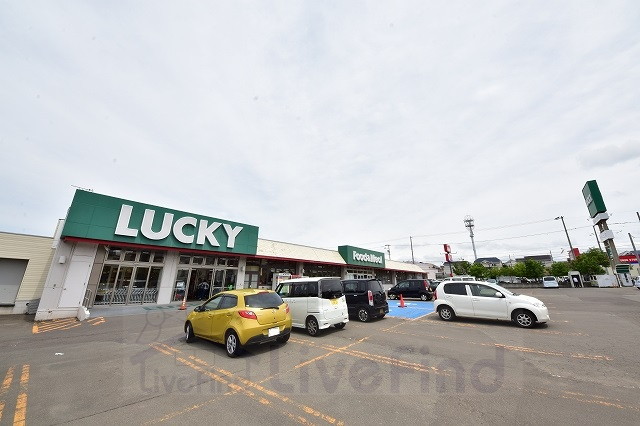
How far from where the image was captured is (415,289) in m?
20.6

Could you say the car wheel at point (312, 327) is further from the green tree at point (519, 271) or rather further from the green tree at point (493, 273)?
the green tree at point (493, 273)

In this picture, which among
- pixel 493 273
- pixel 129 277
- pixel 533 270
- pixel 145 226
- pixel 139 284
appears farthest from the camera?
pixel 493 273

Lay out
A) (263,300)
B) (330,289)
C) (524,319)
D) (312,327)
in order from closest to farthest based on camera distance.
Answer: (263,300) → (312,327) → (330,289) → (524,319)

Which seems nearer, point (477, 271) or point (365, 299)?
point (365, 299)

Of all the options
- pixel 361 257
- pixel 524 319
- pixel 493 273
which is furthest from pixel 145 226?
pixel 493 273

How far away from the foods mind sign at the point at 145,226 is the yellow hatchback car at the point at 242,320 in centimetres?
866

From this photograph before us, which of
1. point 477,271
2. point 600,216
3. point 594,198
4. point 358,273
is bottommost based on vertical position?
point 358,273

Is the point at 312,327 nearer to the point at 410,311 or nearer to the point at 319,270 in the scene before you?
the point at 410,311

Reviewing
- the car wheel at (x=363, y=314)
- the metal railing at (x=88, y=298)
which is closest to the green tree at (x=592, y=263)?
the car wheel at (x=363, y=314)

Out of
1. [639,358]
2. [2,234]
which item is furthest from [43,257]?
[639,358]

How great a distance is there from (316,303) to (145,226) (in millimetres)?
11121

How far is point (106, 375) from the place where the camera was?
5.28m

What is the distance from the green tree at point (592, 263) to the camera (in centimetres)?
4678

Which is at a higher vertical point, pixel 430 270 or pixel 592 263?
pixel 592 263
